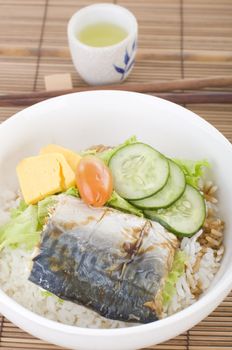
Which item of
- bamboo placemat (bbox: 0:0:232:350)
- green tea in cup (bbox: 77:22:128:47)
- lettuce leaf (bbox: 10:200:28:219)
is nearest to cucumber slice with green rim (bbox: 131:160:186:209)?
lettuce leaf (bbox: 10:200:28:219)

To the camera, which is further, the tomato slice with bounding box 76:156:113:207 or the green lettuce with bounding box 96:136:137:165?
the green lettuce with bounding box 96:136:137:165

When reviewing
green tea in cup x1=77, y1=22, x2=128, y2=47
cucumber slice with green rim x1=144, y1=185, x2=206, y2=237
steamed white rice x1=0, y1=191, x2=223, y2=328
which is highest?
green tea in cup x1=77, y1=22, x2=128, y2=47

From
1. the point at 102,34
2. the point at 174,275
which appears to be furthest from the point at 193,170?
the point at 102,34

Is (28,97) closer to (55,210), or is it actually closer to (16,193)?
(16,193)

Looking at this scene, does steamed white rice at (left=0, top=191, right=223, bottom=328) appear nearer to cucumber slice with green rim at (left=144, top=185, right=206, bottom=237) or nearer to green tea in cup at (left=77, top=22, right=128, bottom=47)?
cucumber slice with green rim at (left=144, top=185, right=206, bottom=237)

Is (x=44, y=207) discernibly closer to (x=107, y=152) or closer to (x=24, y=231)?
(x=24, y=231)

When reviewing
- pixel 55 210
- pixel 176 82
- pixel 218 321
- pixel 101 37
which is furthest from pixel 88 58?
pixel 218 321
